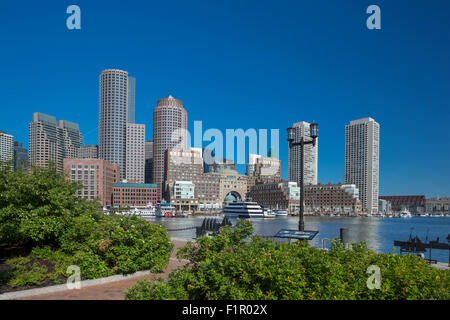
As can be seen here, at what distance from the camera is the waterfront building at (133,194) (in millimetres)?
161000

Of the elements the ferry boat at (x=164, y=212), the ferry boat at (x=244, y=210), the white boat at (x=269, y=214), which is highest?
the ferry boat at (x=244, y=210)

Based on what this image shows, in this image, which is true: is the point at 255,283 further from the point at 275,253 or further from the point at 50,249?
the point at 50,249

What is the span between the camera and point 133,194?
538 feet

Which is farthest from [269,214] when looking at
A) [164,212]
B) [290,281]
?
[290,281]

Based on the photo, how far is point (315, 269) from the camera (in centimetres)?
717

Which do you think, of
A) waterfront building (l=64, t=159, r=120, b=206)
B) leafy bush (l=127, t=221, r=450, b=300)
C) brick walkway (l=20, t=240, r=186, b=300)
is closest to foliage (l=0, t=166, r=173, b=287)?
brick walkway (l=20, t=240, r=186, b=300)

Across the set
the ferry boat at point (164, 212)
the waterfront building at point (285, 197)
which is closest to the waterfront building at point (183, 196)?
the ferry boat at point (164, 212)

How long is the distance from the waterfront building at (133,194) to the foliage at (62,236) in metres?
151

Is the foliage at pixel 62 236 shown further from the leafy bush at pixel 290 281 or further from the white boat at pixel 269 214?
the white boat at pixel 269 214

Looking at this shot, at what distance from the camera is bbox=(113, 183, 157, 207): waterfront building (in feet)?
528

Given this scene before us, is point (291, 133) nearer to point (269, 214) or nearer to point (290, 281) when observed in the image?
point (290, 281)

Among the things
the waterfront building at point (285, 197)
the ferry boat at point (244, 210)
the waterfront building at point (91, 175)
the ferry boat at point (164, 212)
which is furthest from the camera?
the waterfront building at point (285, 197)

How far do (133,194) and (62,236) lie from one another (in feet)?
510
